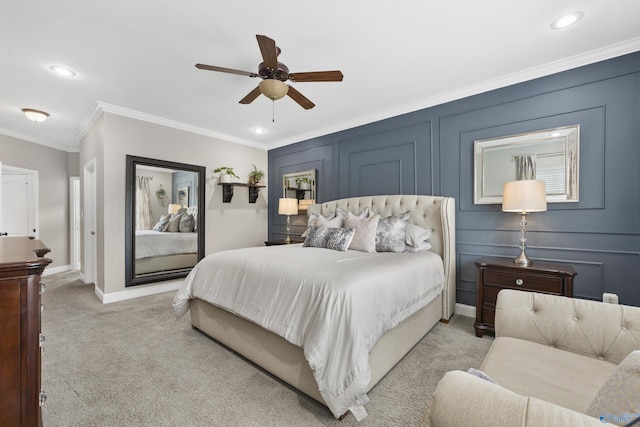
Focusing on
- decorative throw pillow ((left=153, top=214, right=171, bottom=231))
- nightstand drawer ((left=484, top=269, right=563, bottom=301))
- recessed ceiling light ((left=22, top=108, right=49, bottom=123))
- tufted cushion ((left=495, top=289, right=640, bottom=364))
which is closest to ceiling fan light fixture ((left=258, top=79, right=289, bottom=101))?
tufted cushion ((left=495, top=289, right=640, bottom=364))

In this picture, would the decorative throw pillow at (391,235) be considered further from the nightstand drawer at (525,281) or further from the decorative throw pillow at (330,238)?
the nightstand drawer at (525,281)

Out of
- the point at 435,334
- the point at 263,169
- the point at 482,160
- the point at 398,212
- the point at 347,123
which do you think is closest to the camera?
the point at 435,334

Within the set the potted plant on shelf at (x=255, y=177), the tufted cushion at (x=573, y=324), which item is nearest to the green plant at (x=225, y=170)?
the potted plant on shelf at (x=255, y=177)

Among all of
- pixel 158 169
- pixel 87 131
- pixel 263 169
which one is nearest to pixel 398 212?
pixel 263 169

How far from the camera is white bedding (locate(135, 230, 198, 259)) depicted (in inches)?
157

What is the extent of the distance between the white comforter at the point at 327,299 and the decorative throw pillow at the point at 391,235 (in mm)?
400

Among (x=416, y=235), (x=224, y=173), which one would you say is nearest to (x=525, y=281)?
(x=416, y=235)

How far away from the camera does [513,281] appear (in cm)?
250

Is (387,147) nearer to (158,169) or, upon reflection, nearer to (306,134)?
(306,134)

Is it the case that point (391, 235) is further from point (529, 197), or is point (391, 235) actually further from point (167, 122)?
point (167, 122)

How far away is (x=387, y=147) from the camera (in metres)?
3.89

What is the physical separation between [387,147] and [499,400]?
3.54 m

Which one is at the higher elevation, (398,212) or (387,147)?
(387,147)

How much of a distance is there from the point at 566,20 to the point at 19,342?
3.82 meters
